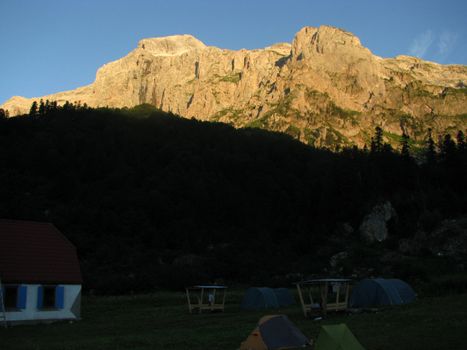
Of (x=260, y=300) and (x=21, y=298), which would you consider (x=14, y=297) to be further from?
(x=260, y=300)

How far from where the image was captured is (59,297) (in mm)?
32625

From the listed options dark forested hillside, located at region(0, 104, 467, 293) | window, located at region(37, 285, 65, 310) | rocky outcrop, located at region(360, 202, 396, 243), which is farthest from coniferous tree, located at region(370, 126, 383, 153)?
window, located at region(37, 285, 65, 310)

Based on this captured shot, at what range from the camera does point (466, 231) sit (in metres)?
59.1

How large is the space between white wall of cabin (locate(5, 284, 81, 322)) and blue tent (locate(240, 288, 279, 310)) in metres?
12.3

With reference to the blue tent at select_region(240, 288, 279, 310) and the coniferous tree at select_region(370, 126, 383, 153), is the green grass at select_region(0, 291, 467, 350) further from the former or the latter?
the coniferous tree at select_region(370, 126, 383, 153)

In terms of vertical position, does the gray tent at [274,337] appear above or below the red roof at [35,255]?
below

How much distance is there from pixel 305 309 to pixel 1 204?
62861 mm

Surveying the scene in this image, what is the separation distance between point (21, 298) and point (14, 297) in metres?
0.54

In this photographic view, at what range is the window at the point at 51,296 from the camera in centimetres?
3197

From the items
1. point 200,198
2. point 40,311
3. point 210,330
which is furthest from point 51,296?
point 200,198

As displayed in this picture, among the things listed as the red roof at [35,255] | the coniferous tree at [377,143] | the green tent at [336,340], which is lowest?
the green tent at [336,340]

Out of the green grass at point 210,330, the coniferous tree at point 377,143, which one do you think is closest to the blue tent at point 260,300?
the green grass at point 210,330

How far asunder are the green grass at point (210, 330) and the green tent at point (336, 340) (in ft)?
8.78

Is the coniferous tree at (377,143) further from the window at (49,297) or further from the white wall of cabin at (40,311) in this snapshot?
the window at (49,297)
